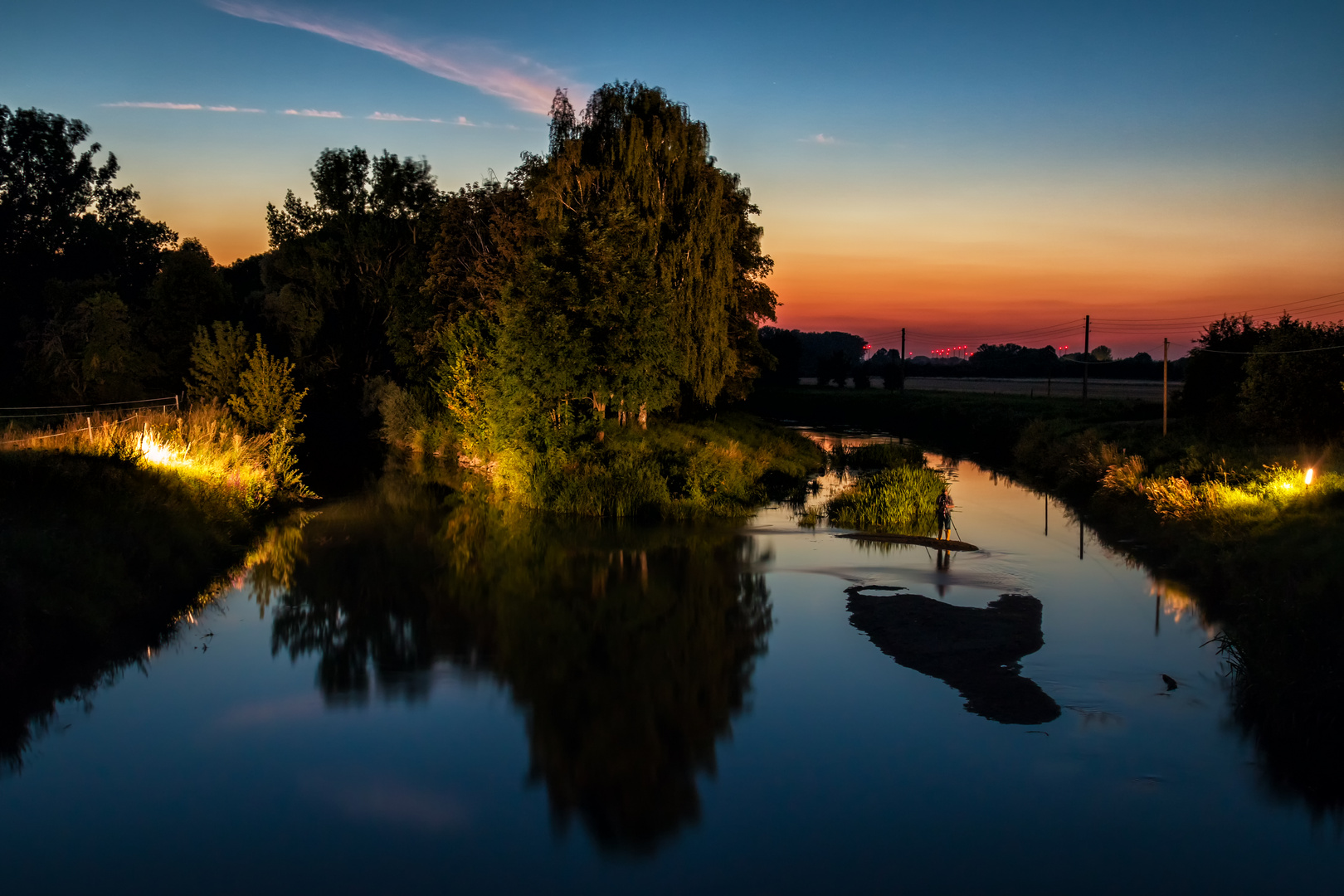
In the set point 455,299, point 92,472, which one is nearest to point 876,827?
point 92,472

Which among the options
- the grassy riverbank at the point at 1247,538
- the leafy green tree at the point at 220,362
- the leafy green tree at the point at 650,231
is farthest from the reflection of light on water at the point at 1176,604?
the leafy green tree at the point at 220,362

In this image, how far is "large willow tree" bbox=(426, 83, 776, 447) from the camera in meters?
29.8

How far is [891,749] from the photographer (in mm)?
10539

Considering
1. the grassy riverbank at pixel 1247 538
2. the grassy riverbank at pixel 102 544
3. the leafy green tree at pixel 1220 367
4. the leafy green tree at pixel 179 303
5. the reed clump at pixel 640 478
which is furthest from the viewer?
the leafy green tree at pixel 179 303

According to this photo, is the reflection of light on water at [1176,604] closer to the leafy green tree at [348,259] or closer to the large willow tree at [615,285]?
the large willow tree at [615,285]

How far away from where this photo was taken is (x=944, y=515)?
916 inches

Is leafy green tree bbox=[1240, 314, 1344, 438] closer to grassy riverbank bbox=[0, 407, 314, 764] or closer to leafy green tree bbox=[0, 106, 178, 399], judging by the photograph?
grassy riverbank bbox=[0, 407, 314, 764]

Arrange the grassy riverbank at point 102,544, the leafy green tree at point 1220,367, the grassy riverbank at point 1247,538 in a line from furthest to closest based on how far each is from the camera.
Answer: the leafy green tree at point 1220,367 < the grassy riverbank at point 102,544 < the grassy riverbank at point 1247,538

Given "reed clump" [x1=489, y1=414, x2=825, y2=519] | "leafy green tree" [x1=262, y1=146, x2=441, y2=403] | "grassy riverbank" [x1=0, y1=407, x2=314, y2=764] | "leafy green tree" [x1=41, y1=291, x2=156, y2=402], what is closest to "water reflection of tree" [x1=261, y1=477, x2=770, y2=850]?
"grassy riverbank" [x1=0, y1=407, x2=314, y2=764]

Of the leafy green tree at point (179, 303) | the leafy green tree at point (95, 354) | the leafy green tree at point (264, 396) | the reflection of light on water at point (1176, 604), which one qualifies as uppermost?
the leafy green tree at point (179, 303)

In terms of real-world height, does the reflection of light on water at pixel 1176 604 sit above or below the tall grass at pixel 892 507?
below

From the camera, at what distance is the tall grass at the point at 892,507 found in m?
25.9

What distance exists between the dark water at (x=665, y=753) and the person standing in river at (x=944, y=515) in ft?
15.3

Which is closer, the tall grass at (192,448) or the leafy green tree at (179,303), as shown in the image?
the tall grass at (192,448)
